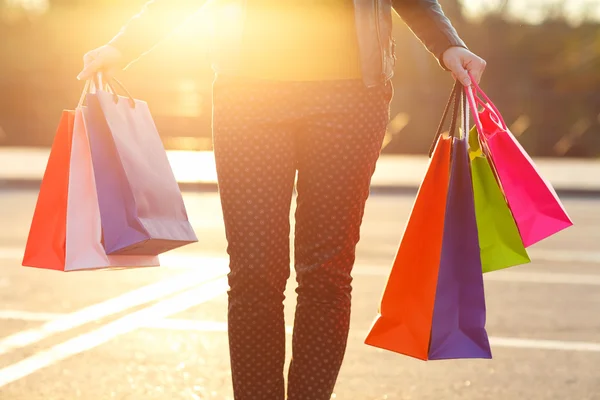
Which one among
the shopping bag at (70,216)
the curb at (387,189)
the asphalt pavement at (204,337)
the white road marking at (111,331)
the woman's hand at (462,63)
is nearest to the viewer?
the woman's hand at (462,63)

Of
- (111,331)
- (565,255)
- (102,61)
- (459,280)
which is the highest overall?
(102,61)

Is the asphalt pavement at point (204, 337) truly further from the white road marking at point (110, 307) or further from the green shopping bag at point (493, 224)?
the green shopping bag at point (493, 224)

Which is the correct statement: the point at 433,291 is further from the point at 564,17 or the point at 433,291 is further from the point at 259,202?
the point at 564,17

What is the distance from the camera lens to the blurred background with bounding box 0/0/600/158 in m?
24.7

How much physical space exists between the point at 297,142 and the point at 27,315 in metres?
3.39

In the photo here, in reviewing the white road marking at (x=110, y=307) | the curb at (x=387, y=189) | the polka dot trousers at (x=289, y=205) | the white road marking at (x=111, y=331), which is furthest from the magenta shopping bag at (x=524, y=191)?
the curb at (x=387, y=189)

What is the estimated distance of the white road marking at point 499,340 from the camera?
17.8ft

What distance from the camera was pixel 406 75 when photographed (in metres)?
26.9

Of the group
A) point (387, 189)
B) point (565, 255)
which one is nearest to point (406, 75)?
point (387, 189)

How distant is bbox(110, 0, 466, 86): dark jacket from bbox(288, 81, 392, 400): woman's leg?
94 mm

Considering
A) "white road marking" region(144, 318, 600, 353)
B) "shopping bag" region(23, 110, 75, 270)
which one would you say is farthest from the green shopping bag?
"white road marking" region(144, 318, 600, 353)

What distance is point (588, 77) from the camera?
2881cm

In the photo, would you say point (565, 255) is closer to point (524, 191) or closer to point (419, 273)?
point (524, 191)

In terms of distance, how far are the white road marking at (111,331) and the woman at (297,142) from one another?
1753 mm
